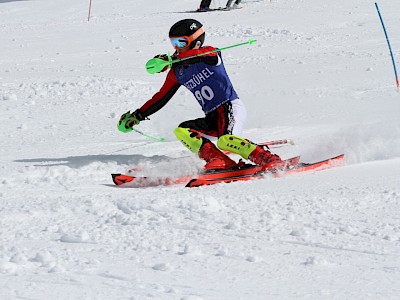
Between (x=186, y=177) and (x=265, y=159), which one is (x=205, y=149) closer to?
(x=186, y=177)

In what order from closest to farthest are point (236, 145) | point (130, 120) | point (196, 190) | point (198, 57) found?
point (196, 190)
point (236, 145)
point (198, 57)
point (130, 120)

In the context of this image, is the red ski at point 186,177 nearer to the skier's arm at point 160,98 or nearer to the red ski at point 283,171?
the red ski at point 283,171

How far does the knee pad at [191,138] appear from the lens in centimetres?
600

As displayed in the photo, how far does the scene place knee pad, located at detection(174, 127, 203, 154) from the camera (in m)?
6.00

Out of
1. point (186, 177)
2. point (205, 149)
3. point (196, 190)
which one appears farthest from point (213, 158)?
point (196, 190)

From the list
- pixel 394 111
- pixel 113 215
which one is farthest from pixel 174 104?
pixel 113 215

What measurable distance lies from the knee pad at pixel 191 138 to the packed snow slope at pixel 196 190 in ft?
0.71

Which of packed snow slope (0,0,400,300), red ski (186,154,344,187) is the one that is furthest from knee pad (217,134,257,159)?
packed snow slope (0,0,400,300)

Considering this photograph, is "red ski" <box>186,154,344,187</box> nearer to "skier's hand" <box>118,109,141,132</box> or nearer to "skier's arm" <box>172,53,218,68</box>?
"skier's arm" <box>172,53,218,68</box>

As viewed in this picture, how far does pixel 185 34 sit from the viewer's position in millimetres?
6051

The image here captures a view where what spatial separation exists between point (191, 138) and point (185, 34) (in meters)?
0.86

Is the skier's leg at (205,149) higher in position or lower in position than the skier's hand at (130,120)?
higher

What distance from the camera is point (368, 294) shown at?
3.04 m

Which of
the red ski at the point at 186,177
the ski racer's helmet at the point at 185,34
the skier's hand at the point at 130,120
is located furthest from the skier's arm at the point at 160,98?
the red ski at the point at 186,177
